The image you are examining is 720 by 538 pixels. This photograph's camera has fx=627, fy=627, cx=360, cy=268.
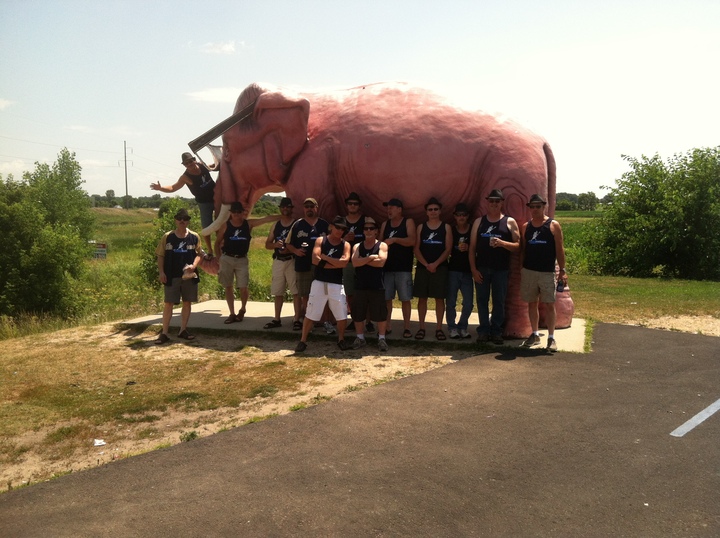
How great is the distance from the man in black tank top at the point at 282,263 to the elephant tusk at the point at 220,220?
0.99 metres

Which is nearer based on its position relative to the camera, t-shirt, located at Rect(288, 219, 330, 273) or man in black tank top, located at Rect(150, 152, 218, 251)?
t-shirt, located at Rect(288, 219, 330, 273)

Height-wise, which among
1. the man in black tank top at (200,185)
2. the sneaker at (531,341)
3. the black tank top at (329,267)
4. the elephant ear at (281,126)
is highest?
the elephant ear at (281,126)

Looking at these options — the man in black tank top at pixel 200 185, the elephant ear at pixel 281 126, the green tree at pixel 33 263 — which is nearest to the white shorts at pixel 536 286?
the elephant ear at pixel 281 126

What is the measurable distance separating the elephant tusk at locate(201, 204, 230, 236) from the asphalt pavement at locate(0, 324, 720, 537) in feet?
14.2

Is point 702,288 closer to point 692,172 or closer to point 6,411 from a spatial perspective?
point 692,172

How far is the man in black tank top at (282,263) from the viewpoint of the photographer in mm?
8070

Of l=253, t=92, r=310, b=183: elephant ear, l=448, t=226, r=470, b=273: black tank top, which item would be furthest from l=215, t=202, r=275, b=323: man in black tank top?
l=448, t=226, r=470, b=273: black tank top

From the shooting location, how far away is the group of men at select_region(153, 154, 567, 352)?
6.91m

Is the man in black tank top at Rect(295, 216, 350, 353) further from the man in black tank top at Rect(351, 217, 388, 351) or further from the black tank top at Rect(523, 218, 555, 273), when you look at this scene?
the black tank top at Rect(523, 218, 555, 273)

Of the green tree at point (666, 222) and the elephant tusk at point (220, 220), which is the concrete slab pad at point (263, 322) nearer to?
the elephant tusk at point (220, 220)

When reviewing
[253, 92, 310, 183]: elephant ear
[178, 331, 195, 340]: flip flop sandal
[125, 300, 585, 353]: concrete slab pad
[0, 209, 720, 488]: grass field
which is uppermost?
[253, 92, 310, 183]: elephant ear

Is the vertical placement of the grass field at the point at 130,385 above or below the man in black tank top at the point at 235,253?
below

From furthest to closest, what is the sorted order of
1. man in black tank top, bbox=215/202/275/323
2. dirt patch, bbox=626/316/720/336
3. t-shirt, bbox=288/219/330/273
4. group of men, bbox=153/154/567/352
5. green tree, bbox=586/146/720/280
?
green tree, bbox=586/146/720/280 → man in black tank top, bbox=215/202/275/323 → dirt patch, bbox=626/316/720/336 → t-shirt, bbox=288/219/330/273 → group of men, bbox=153/154/567/352

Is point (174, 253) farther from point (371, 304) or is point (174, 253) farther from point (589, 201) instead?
point (589, 201)
